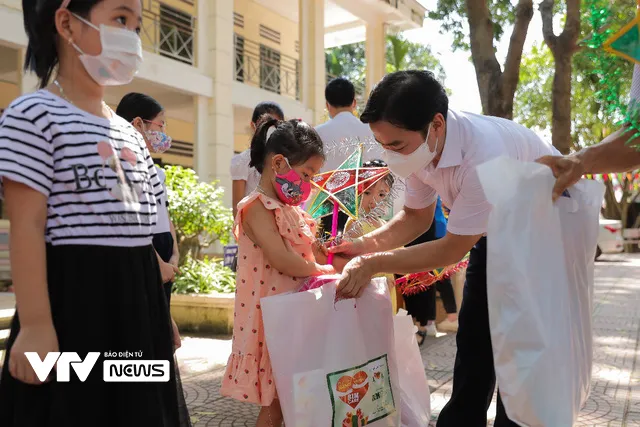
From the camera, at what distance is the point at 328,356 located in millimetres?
2406

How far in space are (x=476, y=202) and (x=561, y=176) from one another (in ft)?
1.29

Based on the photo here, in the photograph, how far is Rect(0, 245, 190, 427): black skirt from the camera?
5.08 ft

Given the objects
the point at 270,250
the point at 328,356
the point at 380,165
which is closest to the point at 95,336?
the point at 328,356

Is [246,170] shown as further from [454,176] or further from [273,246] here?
[454,176]

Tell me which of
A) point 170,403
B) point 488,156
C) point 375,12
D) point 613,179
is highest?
point 375,12

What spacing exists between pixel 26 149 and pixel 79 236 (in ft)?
0.78

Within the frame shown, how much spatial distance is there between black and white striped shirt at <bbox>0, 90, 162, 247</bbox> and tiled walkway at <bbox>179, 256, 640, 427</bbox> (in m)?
1.92

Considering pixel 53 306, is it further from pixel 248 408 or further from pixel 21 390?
pixel 248 408

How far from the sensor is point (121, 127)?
70.0 inches

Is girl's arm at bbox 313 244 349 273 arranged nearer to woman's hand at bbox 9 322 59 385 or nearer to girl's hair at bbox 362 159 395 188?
girl's hair at bbox 362 159 395 188

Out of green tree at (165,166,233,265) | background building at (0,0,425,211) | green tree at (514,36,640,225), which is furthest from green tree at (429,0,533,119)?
green tree at (514,36,640,225)

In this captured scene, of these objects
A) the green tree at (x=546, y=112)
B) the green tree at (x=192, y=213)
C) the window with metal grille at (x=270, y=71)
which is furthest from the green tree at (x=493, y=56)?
the green tree at (x=546, y=112)

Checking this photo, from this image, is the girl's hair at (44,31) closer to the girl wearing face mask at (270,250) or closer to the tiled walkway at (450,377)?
the girl wearing face mask at (270,250)

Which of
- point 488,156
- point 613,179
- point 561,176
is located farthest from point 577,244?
point 613,179
